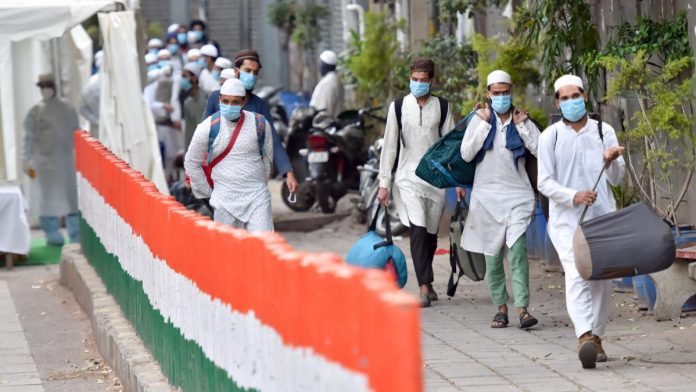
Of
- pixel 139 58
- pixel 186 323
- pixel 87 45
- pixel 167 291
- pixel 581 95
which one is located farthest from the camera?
pixel 87 45

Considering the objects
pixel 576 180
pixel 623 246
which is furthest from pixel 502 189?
pixel 623 246

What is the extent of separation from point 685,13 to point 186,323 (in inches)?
191

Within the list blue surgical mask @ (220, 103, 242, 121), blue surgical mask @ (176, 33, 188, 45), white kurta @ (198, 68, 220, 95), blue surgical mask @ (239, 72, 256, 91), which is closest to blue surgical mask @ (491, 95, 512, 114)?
blue surgical mask @ (220, 103, 242, 121)

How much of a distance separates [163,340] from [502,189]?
274 cm

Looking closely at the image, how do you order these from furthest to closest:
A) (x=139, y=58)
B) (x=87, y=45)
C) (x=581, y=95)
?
(x=87, y=45), (x=139, y=58), (x=581, y=95)

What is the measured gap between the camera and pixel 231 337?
602cm

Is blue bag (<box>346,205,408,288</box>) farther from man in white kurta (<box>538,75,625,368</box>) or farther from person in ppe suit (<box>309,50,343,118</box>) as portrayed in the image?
person in ppe suit (<box>309,50,343,118</box>)

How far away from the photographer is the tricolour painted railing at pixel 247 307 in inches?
150

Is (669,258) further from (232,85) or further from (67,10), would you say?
(67,10)

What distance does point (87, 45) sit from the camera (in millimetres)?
21125

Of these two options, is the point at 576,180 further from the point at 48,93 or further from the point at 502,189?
the point at 48,93

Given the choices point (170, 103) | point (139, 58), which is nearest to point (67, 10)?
point (139, 58)

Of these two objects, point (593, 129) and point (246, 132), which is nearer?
point (593, 129)

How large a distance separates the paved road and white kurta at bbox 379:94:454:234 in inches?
26.5
